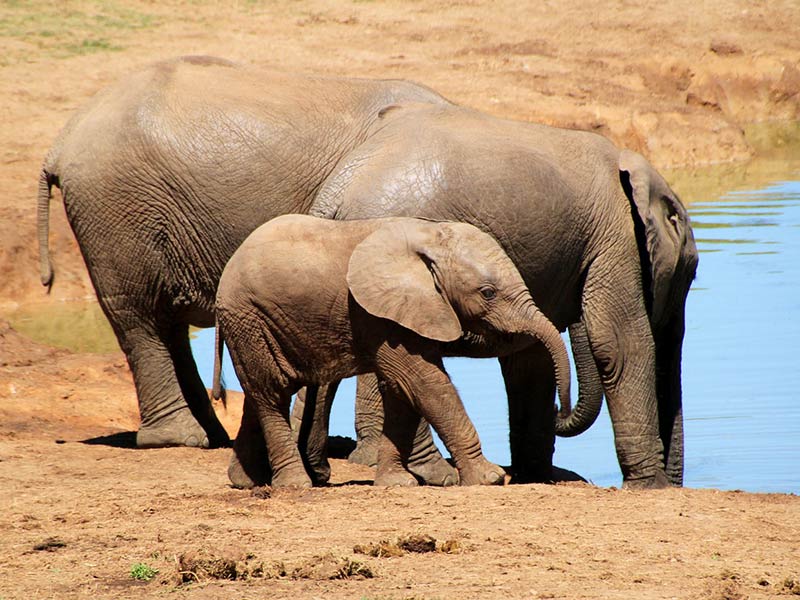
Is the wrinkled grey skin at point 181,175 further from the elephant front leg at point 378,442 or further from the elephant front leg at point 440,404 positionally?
the elephant front leg at point 440,404

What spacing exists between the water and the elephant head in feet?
9.06

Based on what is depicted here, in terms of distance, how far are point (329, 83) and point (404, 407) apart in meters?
2.44

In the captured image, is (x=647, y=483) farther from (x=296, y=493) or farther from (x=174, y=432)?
(x=174, y=432)

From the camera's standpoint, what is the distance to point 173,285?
8914mm

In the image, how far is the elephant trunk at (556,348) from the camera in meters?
6.66

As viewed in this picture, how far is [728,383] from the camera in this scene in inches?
445

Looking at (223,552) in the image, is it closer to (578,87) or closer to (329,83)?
(329,83)

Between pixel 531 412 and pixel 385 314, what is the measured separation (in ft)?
7.11

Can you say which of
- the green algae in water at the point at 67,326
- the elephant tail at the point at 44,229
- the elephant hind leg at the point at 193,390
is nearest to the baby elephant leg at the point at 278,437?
the elephant hind leg at the point at 193,390

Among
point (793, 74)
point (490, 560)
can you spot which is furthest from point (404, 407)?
point (793, 74)

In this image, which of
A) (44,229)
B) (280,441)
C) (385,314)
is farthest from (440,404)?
(44,229)

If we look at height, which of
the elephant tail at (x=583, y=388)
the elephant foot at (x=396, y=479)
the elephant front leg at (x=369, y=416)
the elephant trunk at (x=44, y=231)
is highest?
the elephant trunk at (x=44, y=231)

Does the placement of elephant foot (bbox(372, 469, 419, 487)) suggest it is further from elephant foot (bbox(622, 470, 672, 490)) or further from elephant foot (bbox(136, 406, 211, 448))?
elephant foot (bbox(136, 406, 211, 448))

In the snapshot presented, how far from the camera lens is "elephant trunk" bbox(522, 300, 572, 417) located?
666cm
